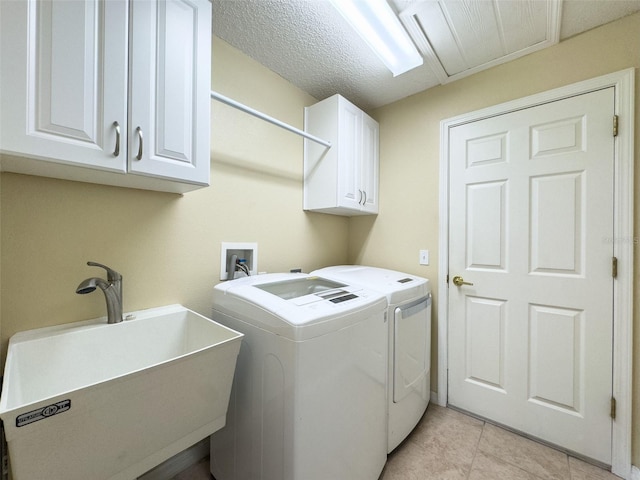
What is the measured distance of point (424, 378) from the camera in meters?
1.79

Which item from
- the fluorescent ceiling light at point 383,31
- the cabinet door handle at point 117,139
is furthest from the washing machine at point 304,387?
the fluorescent ceiling light at point 383,31

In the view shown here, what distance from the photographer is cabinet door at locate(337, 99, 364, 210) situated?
192cm

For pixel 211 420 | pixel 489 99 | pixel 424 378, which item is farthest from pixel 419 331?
pixel 489 99

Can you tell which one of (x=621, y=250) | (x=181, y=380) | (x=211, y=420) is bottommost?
(x=211, y=420)

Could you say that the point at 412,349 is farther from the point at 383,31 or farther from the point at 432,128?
the point at 383,31

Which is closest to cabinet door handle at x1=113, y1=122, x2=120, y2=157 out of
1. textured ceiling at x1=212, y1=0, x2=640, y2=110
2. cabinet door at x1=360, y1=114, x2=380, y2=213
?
textured ceiling at x1=212, y1=0, x2=640, y2=110

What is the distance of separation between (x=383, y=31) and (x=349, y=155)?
2.49ft

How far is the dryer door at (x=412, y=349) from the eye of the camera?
1485mm

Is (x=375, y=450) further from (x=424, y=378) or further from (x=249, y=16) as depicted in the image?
(x=249, y=16)

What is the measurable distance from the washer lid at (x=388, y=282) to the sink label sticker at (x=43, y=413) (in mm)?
1203

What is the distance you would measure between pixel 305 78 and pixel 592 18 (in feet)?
5.48

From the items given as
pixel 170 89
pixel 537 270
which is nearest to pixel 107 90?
pixel 170 89

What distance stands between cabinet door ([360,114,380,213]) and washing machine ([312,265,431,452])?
66 cm

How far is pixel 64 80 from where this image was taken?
803mm
